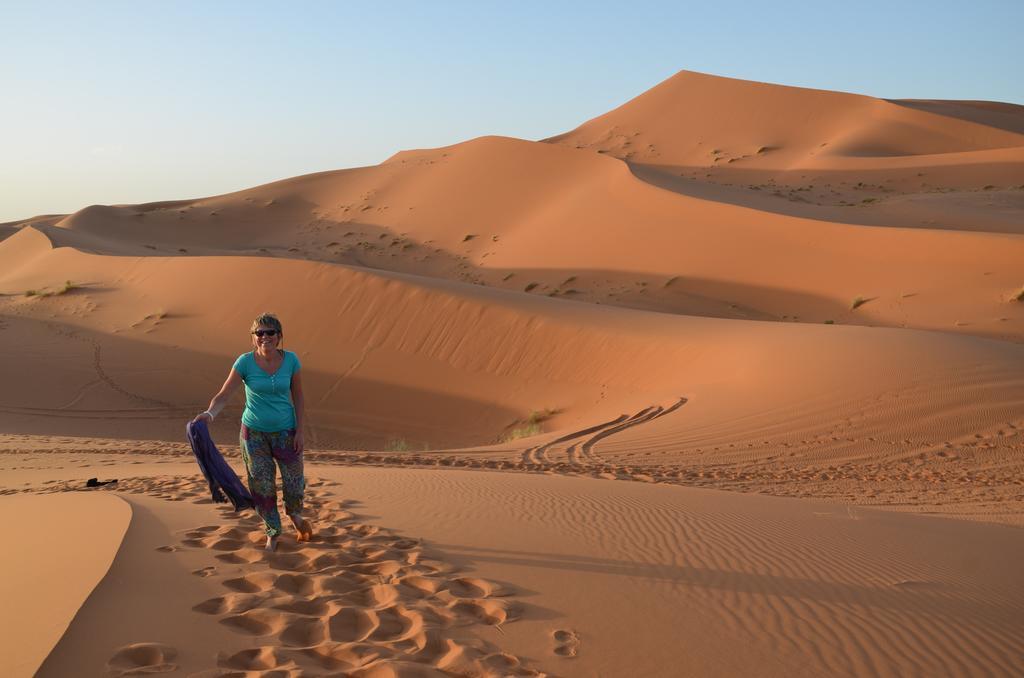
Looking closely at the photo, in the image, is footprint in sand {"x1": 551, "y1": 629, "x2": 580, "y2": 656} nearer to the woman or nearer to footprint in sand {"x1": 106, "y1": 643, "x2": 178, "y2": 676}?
footprint in sand {"x1": 106, "y1": 643, "x2": 178, "y2": 676}

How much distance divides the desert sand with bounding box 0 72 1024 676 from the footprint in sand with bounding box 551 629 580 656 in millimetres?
13

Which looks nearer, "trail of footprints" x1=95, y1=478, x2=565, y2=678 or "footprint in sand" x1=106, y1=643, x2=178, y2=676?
"footprint in sand" x1=106, y1=643, x2=178, y2=676

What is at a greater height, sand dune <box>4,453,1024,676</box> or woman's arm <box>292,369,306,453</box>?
woman's arm <box>292,369,306,453</box>

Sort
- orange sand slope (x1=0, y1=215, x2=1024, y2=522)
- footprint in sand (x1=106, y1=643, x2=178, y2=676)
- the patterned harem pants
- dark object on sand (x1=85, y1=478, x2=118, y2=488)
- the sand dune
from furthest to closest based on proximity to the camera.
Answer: orange sand slope (x1=0, y1=215, x2=1024, y2=522) → dark object on sand (x1=85, y1=478, x2=118, y2=488) → the patterned harem pants → the sand dune → footprint in sand (x1=106, y1=643, x2=178, y2=676)

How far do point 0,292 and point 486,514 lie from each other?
23881 mm

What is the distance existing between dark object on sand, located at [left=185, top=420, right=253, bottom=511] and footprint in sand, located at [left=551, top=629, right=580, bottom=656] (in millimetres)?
2230

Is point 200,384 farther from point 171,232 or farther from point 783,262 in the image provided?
point 171,232

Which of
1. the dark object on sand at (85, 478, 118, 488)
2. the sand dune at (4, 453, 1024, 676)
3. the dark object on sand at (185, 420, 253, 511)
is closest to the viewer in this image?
the sand dune at (4, 453, 1024, 676)

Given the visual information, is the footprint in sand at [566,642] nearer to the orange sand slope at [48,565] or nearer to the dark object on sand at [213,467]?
the orange sand slope at [48,565]

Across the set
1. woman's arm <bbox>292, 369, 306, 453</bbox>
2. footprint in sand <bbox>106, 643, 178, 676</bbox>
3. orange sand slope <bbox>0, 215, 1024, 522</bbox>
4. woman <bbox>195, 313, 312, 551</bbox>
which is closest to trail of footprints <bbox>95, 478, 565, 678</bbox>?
footprint in sand <bbox>106, 643, 178, 676</bbox>

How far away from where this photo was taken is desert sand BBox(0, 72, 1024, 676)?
351cm

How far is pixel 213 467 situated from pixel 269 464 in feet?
1.04

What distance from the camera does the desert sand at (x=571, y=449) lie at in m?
3.51

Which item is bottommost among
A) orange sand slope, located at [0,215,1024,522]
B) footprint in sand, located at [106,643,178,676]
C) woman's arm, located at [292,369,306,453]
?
orange sand slope, located at [0,215,1024,522]
